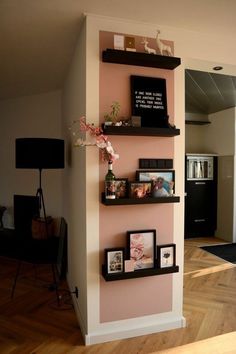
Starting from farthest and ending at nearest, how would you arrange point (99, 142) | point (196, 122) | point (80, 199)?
point (196, 122)
point (80, 199)
point (99, 142)

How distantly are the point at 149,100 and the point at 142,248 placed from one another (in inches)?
48.5

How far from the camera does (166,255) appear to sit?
2.30 m

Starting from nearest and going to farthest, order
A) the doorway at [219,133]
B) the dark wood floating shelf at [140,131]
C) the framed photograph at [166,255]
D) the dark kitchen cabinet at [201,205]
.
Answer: the dark wood floating shelf at [140,131] → the framed photograph at [166,255] → the doorway at [219,133] → the dark kitchen cabinet at [201,205]

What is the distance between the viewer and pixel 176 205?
2.37 m

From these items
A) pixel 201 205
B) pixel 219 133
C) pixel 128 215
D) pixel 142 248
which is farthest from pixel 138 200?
pixel 219 133

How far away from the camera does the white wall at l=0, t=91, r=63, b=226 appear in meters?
3.98

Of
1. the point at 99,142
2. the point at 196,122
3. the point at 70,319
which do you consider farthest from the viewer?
the point at 196,122

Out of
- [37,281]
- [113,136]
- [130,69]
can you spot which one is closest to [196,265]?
[37,281]

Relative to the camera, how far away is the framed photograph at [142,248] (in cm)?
221

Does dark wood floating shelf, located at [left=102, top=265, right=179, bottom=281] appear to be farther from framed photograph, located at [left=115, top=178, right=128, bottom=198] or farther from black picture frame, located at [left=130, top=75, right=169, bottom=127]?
black picture frame, located at [left=130, top=75, right=169, bottom=127]

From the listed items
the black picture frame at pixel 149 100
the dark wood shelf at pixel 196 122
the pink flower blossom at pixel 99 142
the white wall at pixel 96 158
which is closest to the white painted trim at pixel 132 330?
the white wall at pixel 96 158

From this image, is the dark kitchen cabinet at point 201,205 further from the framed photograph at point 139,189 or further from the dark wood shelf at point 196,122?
the framed photograph at point 139,189

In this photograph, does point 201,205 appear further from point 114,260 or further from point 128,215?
point 114,260

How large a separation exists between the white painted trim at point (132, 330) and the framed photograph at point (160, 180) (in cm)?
110
